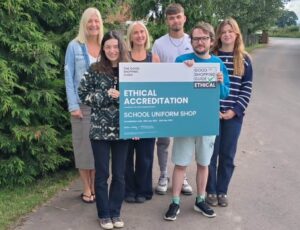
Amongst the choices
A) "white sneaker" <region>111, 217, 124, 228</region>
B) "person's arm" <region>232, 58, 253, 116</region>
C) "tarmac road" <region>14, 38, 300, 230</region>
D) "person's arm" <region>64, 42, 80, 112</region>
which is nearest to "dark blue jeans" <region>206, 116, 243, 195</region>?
"person's arm" <region>232, 58, 253, 116</region>

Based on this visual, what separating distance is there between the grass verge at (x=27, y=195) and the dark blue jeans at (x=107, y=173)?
0.93 meters

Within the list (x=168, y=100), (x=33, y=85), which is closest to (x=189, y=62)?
(x=168, y=100)

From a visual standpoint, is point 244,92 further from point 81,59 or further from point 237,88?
point 81,59

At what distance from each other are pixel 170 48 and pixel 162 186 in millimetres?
1607

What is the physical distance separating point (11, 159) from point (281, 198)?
3118mm

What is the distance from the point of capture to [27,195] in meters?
5.45

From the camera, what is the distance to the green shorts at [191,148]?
480cm

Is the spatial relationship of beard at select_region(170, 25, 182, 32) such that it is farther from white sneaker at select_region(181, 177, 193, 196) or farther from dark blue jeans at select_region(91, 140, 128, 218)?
white sneaker at select_region(181, 177, 193, 196)

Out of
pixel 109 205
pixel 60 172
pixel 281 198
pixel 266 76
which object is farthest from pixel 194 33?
pixel 266 76

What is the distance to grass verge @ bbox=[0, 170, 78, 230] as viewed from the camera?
4840 mm

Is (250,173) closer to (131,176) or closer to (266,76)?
(131,176)

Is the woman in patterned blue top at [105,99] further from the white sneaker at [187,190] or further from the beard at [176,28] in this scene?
the white sneaker at [187,190]

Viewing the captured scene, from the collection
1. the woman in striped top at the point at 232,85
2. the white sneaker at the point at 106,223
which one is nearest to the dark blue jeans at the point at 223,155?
the woman in striped top at the point at 232,85

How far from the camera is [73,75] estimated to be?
495 centimetres
